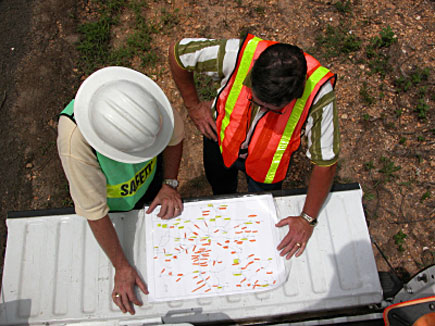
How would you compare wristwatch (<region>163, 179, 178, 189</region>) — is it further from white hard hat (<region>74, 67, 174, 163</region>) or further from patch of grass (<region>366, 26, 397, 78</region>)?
patch of grass (<region>366, 26, 397, 78</region>)

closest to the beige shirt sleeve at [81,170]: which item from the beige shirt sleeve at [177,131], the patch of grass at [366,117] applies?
the beige shirt sleeve at [177,131]

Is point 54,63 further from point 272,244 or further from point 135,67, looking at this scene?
point 272,244

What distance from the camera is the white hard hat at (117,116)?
139cm

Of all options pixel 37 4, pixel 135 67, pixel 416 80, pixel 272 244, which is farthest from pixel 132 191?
pixel 37 4

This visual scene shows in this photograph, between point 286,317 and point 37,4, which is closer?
point 286,317

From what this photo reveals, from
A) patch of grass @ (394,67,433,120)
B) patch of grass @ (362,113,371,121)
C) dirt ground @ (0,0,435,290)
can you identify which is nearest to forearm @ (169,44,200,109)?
dirt ground @ (0,0,435,290)

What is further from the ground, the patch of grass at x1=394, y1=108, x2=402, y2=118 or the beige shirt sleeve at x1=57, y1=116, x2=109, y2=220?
the patch of grass at x1=394, y1=108, x2=402, y2=118

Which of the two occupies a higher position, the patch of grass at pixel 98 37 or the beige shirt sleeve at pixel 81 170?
the patch of grass at pixel 98 37

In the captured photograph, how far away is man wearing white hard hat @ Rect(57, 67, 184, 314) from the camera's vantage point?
4.63 feet

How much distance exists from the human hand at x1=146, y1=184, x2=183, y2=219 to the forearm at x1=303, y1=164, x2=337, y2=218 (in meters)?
0.73

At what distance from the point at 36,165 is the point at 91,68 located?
122cm

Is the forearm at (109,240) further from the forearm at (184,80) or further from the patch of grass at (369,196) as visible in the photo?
A: the patch of grass at (369,196)

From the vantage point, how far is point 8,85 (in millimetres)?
3805

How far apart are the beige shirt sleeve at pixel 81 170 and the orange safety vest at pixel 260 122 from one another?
80 cm
